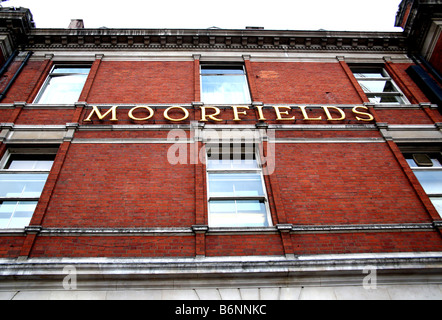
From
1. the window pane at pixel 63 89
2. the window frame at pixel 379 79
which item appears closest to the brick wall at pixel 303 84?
the window frame at pixel 379 79

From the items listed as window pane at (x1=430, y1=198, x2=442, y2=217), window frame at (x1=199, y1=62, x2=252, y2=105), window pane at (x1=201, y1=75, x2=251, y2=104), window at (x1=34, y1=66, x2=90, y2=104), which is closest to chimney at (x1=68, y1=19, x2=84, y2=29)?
window at (x1=34, y1=66, x2=90, y2=104)

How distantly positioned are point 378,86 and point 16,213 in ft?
38.1

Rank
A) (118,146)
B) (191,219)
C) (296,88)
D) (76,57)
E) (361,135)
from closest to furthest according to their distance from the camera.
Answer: (191,219) → (118,146) → (361,135) → (296,88) → (76,57)

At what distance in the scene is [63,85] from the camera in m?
10.6

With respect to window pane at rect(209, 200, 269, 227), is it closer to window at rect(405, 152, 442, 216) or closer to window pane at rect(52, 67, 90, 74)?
window at rect(405, 152, 442, 216)

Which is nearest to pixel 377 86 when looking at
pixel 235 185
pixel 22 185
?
pixel 235 185

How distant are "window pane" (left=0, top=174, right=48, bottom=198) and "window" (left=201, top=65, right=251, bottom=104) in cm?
519

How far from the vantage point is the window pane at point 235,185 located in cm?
761

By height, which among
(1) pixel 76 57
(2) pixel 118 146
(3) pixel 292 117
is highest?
(1) pixel 76 57

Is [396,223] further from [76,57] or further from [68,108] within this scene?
[76,57]

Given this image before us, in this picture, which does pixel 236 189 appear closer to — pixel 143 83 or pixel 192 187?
pixel 192 187
